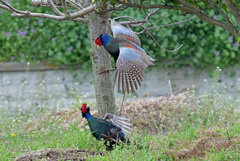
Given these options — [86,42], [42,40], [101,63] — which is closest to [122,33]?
[101,63]

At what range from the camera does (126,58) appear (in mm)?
3395

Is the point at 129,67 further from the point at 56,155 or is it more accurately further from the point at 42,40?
the point at 42,40

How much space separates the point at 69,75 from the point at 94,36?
10.0 feet

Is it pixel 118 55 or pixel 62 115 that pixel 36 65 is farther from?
pixel 118 55

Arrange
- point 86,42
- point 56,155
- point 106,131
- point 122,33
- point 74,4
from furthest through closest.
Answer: point 86,42, point 74,4, point 122,33, point 106,131, point 56,155

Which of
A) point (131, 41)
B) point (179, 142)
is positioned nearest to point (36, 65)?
point (131, 41)

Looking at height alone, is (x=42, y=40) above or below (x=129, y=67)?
above

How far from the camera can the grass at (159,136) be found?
10.8 ft

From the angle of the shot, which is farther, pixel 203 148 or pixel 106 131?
pixel 106 131

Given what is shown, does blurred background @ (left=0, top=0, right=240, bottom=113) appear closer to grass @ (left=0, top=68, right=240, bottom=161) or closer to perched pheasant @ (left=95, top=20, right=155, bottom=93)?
grass @ (left=0, top=68, right=240, bottom=161)

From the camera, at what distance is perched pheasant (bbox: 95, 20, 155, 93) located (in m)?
3.34

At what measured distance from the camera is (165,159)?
330 centimetres

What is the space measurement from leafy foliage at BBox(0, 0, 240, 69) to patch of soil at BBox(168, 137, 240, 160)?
11.3 feet

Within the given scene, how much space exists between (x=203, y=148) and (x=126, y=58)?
3.47ft
